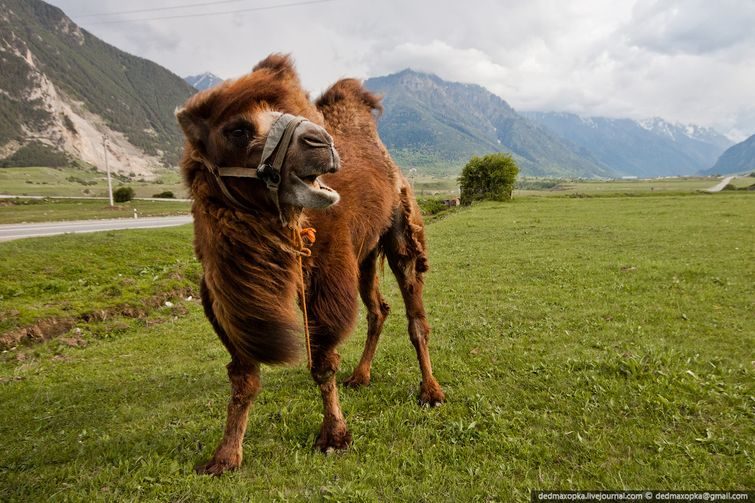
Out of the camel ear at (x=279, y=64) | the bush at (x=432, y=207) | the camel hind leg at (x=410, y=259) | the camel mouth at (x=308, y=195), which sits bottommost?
the bush at (x=432, y=207)

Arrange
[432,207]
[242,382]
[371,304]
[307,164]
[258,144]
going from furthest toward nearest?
[432,207] < [371,304] < [242,382] < [258,144] < [307,164]

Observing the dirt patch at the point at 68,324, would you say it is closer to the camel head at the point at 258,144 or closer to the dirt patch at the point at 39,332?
the dirt patch at the point at 39,332

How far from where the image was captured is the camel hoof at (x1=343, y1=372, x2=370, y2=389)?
525cm

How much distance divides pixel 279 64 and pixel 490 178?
55.9 metres

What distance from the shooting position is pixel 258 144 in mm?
3078

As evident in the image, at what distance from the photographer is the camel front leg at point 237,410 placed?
3.62 metres

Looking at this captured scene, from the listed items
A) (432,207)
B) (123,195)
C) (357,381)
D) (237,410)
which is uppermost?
(123,195)

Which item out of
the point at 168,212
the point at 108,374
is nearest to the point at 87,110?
the point at 168,212

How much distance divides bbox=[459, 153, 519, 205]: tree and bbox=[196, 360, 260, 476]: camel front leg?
54.6 meters

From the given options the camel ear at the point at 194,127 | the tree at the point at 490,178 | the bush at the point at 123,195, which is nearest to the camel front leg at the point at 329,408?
the camel ear at the point at 194,127

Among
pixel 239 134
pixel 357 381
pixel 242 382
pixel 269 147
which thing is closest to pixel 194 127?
pixel 239 134

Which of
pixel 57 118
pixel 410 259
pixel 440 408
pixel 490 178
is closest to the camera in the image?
pixel 440 408

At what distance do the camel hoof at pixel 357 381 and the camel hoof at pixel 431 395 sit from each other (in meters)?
0.76

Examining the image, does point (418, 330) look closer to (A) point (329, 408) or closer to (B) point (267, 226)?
(A) point (329, 408)
